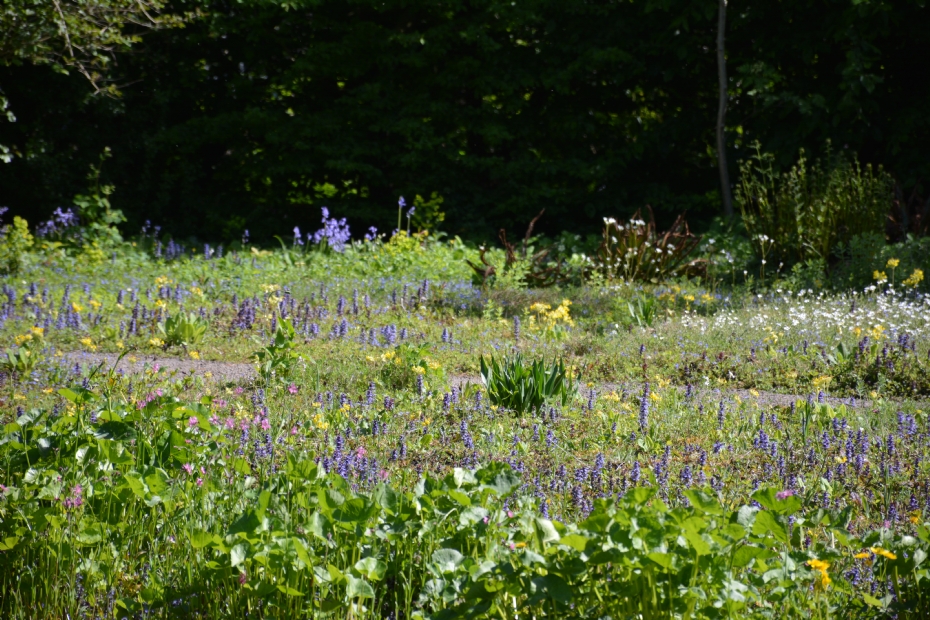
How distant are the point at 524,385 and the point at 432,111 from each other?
7876 millimetres

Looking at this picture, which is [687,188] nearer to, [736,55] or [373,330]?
[736,55]

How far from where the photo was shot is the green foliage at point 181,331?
5.53 m

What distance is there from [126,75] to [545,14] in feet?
18.2

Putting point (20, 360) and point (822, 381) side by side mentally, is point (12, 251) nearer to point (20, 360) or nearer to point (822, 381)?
point (20, 360)

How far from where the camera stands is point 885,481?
3.30 metres

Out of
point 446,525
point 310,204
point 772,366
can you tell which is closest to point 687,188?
point 310,204

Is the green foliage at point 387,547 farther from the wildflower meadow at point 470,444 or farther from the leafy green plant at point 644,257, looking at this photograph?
the leafy green plant at point 644,257

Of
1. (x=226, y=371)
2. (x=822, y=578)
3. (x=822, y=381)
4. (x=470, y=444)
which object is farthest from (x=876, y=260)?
(x=822, y=578)

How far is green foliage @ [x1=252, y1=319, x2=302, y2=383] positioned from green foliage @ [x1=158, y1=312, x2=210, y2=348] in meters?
1.03

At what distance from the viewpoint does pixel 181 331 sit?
555cm

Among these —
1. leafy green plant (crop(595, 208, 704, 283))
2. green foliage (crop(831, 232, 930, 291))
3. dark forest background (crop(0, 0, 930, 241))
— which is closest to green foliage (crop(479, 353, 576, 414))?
leafy green plant (crop(595, 208, 704, 283))

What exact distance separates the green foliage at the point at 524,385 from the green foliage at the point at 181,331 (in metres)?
2.21

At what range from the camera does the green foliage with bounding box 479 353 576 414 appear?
414 centimetres

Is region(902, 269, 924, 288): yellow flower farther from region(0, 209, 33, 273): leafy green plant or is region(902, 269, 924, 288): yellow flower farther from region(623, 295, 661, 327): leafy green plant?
region(0, 209, 33, 273): leafy green plant
